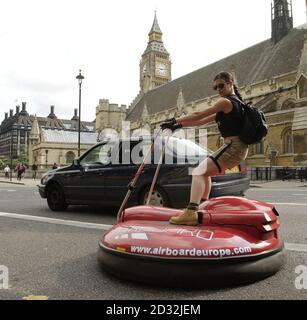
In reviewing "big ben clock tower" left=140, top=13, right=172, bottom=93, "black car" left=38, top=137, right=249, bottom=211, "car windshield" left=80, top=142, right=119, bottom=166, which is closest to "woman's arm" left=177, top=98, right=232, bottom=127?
"black car" left=38, top=137, right=249, bottom=211

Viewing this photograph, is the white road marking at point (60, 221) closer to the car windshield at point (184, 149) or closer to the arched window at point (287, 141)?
the car windshield at point (184, 149)

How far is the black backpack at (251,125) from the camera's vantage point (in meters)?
3.75

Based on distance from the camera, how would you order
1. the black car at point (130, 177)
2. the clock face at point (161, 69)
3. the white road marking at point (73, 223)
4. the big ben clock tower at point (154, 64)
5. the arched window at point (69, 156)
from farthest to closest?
the clock face at point (161, 69), the big ben clock tower at point (154, 64), the arched window at point (69, 156), the black car at point (130, 177), the white road marking at point (73, 223)

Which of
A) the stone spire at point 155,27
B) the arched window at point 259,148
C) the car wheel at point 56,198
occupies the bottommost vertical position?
the car wheel at point 56,198

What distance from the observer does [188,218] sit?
367 cm

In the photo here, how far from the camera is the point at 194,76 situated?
61.8 metres

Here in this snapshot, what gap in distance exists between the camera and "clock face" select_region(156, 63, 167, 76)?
8869 cm

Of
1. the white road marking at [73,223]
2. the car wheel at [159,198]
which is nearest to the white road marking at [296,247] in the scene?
the white road marking at [73,223]

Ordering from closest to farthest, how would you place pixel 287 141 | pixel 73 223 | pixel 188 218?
pixel 188 218
pixel 73 223
pixel 287 141

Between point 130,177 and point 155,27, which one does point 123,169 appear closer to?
point 130,177

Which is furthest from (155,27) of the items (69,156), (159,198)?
(159,198)

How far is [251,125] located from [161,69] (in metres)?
88.4

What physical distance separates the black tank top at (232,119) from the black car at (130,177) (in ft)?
8.63
